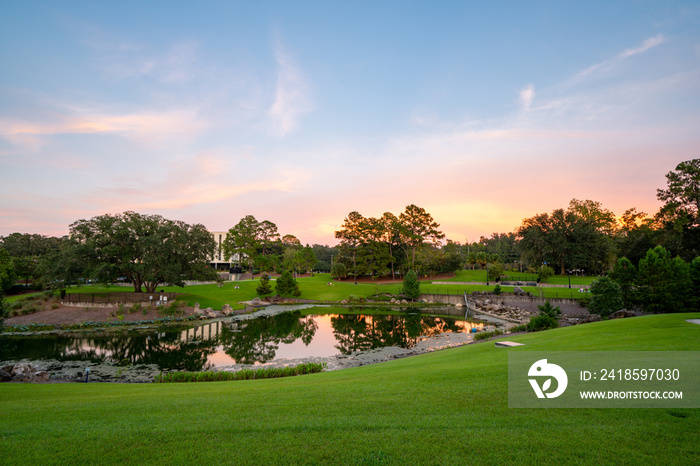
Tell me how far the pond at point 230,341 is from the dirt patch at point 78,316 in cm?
364

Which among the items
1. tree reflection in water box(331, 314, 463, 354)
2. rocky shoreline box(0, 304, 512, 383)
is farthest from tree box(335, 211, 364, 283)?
rocky shoreline box(0, 304, 512, 383)

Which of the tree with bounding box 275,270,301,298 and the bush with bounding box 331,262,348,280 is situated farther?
the bush with bounding box 331,262,348,280

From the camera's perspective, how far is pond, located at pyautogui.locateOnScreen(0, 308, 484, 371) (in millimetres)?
18422

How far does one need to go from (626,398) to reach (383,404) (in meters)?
3.95

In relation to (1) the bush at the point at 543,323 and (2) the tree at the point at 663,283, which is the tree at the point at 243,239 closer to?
(1) the bush at the point at 543,323

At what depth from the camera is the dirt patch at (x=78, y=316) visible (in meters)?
26.3

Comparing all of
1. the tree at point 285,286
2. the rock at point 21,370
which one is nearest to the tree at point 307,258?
the tree at point 285,286

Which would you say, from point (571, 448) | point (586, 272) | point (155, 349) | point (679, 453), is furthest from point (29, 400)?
point (586, 272)

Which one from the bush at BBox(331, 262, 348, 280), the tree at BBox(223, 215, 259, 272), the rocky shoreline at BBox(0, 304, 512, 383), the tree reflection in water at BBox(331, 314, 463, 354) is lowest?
the tree reflection in water at BBox(331, 314, 463, 354)

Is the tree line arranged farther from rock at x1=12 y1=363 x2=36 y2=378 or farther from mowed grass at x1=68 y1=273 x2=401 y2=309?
rock at x1=12 y1=363 x2=36 y2=378

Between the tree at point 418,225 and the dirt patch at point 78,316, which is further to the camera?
the tree at point 418,225

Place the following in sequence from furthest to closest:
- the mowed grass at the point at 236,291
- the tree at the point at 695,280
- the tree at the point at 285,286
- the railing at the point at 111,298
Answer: the tree at the point at 285,286, the mowed grass at the point at 236,291, the railing at the point at 111,298, the tree at the point at 695,280

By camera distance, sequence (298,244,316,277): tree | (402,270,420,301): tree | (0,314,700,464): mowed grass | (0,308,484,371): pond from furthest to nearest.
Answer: (298,244,316,277): tree → (402,270,420,301): tree → (0,308,484,371): pond → (0,314,700,464): mowed grass

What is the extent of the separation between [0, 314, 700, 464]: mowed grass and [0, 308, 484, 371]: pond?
1223cm
